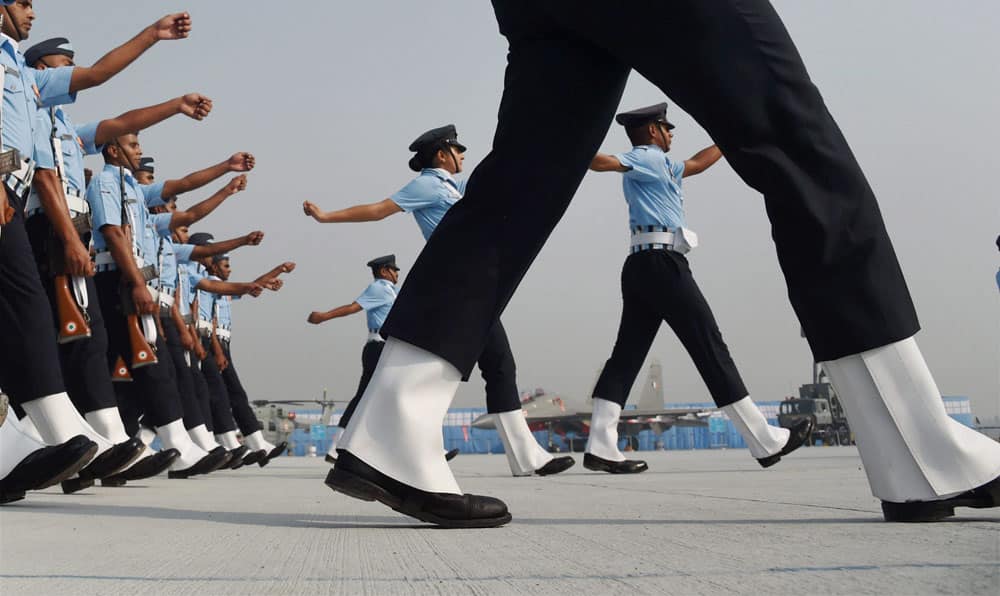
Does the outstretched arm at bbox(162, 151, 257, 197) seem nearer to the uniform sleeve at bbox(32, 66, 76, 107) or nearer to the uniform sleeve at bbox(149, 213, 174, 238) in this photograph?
the uniform sleeve at bbox(149, 213, 174, 238)

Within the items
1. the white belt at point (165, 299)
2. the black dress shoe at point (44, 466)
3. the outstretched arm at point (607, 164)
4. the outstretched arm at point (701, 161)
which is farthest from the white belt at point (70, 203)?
the outstretched arm at point (701, 161)

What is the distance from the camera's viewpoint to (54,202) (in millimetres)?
4094

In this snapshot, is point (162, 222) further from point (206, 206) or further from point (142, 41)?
point (142, 41)

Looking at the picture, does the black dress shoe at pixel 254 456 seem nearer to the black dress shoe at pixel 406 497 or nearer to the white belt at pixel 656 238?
the white belt at pixel 656 238

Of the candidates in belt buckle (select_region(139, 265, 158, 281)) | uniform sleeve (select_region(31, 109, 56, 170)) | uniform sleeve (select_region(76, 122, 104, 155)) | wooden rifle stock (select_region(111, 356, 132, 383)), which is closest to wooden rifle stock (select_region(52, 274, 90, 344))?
uniform sleeve (select_region(31, 109, 56, 170))

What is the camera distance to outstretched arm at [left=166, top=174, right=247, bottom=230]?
7793mm

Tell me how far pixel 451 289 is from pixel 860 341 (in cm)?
83

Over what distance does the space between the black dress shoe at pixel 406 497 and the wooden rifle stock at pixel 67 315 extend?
2444 millimetres

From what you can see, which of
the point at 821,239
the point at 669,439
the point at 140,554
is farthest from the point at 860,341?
the point at 669,439

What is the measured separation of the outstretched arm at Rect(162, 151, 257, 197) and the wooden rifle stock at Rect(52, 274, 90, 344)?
2792 millimetres

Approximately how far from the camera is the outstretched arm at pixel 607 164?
5421 mm

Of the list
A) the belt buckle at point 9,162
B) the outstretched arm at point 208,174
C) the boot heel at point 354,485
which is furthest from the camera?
the outstretched arm at point 208,174

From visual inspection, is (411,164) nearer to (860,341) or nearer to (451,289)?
(451,289)

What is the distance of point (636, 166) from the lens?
5703mm
